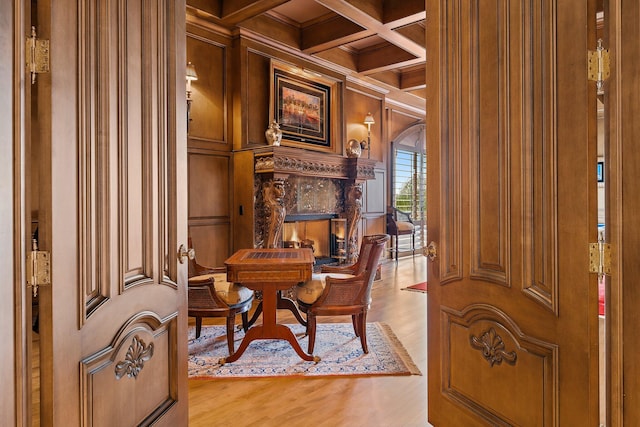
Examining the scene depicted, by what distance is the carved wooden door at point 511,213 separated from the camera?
1.20m

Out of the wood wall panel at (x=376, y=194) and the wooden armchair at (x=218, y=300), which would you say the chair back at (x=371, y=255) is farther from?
the wood wall panel at (x=376, y=194)

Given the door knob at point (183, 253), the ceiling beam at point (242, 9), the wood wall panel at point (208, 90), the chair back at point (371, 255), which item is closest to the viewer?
the door knob at point (183, 253)

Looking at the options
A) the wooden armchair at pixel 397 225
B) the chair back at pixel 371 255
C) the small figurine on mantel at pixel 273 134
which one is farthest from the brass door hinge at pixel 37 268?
the wooden armchair at pixel 397 225

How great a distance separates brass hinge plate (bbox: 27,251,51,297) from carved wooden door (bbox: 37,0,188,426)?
18 millimetres

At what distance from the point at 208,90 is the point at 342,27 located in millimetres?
1858

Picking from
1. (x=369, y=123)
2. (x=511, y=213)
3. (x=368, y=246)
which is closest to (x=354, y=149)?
(x=369, y=123)

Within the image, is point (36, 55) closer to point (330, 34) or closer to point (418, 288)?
point (330, 34)

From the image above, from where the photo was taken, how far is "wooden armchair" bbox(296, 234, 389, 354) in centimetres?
304

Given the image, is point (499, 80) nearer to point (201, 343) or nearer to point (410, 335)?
point (410, 335)

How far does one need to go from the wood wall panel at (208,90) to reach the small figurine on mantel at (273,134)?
0.52 meters

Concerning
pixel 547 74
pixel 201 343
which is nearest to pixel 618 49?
pixel 547 74

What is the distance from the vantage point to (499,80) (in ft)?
4.80

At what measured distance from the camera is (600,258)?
1.17 m

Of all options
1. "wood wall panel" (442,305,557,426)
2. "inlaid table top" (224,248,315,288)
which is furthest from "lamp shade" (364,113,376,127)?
"wood wall panel" (442,305,557,426)
